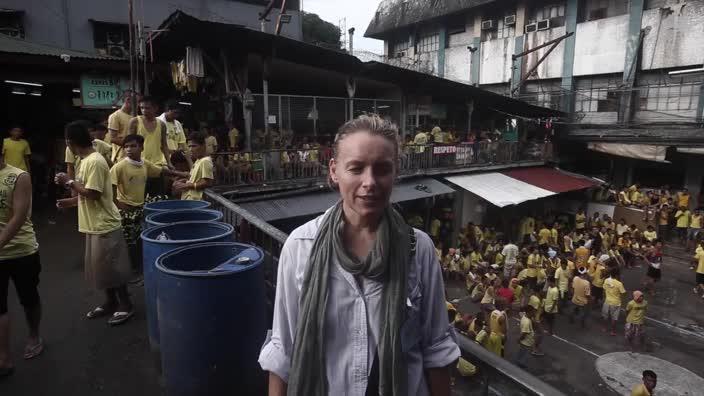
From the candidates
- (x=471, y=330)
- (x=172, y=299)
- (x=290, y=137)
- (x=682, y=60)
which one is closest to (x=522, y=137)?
(x=682, y=60)

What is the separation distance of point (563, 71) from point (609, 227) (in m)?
11.1

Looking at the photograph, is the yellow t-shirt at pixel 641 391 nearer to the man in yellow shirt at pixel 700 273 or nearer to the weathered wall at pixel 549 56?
the man in yellow shirt at pixel 700 273

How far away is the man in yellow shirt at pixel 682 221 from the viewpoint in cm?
1605

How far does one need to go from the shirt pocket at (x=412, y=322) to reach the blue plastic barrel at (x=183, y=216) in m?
2.87

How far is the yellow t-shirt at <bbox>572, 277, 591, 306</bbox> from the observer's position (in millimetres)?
9734

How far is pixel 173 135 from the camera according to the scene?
7.29 m

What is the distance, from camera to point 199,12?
20.1 meters

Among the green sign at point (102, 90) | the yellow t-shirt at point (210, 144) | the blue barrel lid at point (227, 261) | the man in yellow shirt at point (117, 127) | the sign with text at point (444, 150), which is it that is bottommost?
the blue barrel lid at point (227, 261)

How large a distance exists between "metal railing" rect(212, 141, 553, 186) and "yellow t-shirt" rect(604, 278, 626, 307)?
5.79 meters

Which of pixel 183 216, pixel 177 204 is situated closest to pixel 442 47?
pixel 177 204

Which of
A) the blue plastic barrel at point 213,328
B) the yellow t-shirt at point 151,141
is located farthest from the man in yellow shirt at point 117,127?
the blue plastic barrel at point 213,328

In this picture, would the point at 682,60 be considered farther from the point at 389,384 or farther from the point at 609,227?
the point at 389,384

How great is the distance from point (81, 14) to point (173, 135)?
47.9ft

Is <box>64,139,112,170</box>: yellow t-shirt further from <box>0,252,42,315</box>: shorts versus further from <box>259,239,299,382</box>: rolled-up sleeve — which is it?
<box>259,239,299,382</box>: rolled-up sleeve
